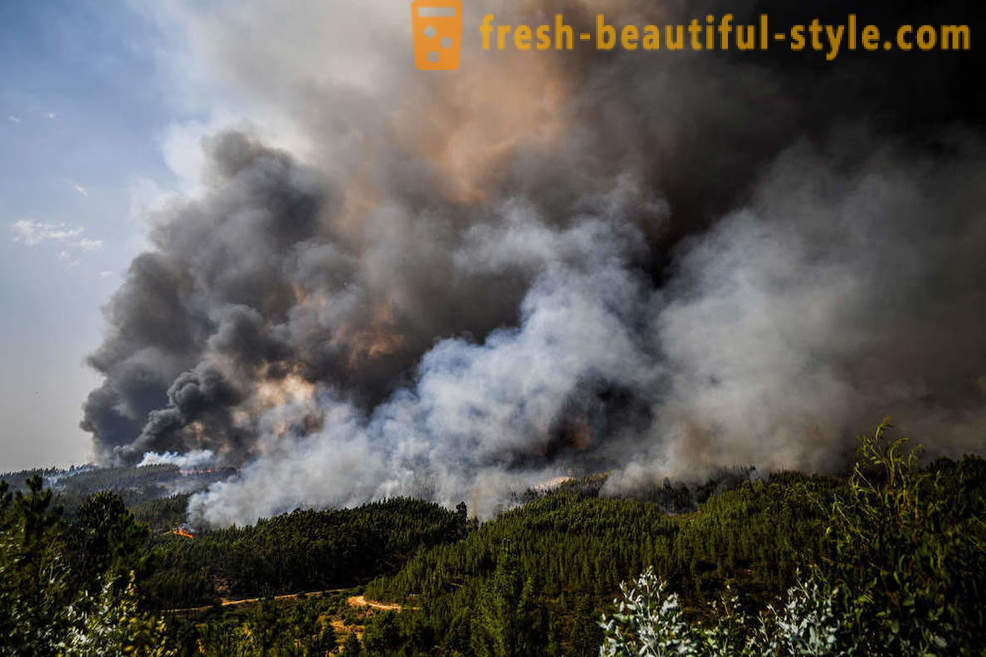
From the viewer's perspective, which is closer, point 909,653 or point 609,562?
point 909,653

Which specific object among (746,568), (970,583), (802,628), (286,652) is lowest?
(746,568)

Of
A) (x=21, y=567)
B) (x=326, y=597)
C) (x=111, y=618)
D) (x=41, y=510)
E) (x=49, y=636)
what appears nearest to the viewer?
(x=49, y=636)

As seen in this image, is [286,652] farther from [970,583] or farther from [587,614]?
[587,614]

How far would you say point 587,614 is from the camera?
128 metres

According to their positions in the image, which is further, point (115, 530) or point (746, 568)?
point (746, 568)

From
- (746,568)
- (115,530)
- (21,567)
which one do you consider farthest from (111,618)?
(746,568)

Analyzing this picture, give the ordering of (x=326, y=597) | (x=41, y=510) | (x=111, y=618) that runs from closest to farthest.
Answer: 1. (x=111, y=618)
2. (x=41, y=510)
3. (x=326, y=597)

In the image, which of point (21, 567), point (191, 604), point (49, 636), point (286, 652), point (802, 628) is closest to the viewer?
point (802, 628)

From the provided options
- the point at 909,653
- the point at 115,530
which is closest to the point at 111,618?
the point at 115,530

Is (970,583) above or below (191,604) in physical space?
above

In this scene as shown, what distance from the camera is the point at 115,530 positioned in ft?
125

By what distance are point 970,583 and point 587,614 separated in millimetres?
142116

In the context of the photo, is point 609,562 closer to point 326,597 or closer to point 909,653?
point 326,597

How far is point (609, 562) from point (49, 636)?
198826 mm
